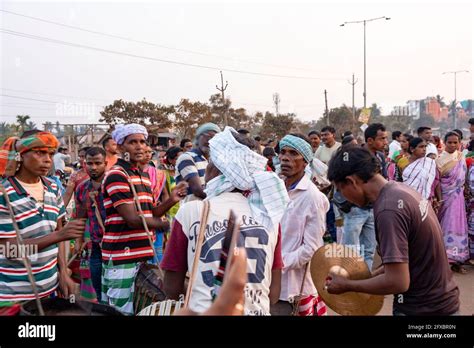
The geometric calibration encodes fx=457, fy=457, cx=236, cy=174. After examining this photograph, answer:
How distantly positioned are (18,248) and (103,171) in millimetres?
1952

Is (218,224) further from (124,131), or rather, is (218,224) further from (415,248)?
(124,131)

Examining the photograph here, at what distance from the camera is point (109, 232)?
3172 mm

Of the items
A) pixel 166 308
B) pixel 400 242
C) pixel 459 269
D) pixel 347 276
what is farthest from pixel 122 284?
pixel 459 269

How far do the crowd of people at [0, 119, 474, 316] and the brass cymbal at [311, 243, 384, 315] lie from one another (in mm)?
94

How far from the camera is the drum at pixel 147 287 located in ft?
9.56

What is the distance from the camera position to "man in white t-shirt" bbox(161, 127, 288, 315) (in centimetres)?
194

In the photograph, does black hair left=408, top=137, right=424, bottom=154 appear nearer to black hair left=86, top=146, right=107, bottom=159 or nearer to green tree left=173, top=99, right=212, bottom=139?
black hair left=86, top=146, right=107, bottom=159

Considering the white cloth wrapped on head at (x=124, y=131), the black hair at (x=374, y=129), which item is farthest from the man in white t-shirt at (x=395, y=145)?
the white cloth wrapped on head at (x=124, y=131)

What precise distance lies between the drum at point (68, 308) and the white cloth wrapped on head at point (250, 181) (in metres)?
0.76

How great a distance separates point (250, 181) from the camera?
2.09 meters

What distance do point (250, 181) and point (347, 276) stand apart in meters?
0.73

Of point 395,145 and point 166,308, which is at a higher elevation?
point 395,145
